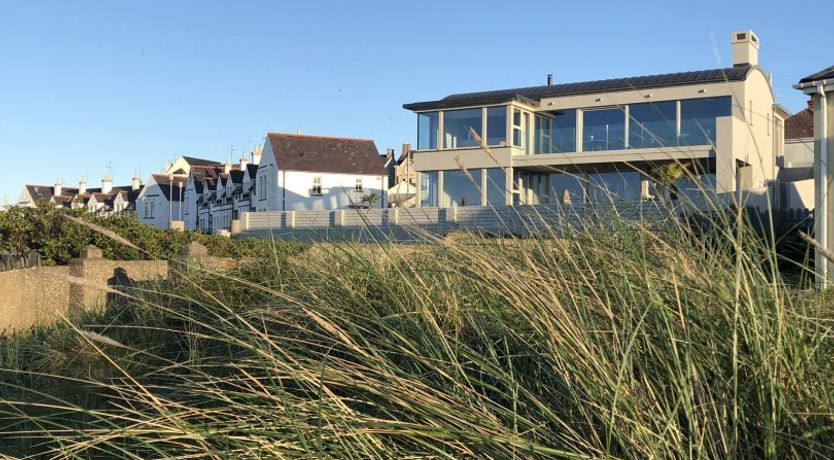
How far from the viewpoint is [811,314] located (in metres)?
2.84

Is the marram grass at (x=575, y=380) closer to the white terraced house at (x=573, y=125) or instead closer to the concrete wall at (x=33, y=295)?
the concrete wall at (x=33, y=295)

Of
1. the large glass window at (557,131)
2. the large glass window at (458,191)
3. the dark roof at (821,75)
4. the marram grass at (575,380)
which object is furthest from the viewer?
the large glass window at (458,191)

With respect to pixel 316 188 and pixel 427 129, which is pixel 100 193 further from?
pixel 427 129

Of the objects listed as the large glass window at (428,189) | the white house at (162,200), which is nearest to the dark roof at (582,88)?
the large glass window at (428,189)

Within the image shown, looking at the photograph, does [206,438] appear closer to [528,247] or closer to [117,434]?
[117,434]

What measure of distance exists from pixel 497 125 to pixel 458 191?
3.23m

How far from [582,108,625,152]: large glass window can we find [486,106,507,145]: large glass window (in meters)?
3.24

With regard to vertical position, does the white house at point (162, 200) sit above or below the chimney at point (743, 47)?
below

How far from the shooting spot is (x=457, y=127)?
114 feet

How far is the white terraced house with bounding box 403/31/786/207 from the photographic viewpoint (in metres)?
28.7

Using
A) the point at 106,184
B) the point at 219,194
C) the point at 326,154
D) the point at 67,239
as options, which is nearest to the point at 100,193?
the point at 106,184

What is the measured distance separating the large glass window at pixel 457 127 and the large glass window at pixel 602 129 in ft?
15.2

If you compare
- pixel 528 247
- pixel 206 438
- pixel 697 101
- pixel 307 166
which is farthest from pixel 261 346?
pixel 307 166

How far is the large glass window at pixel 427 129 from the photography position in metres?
34.9
